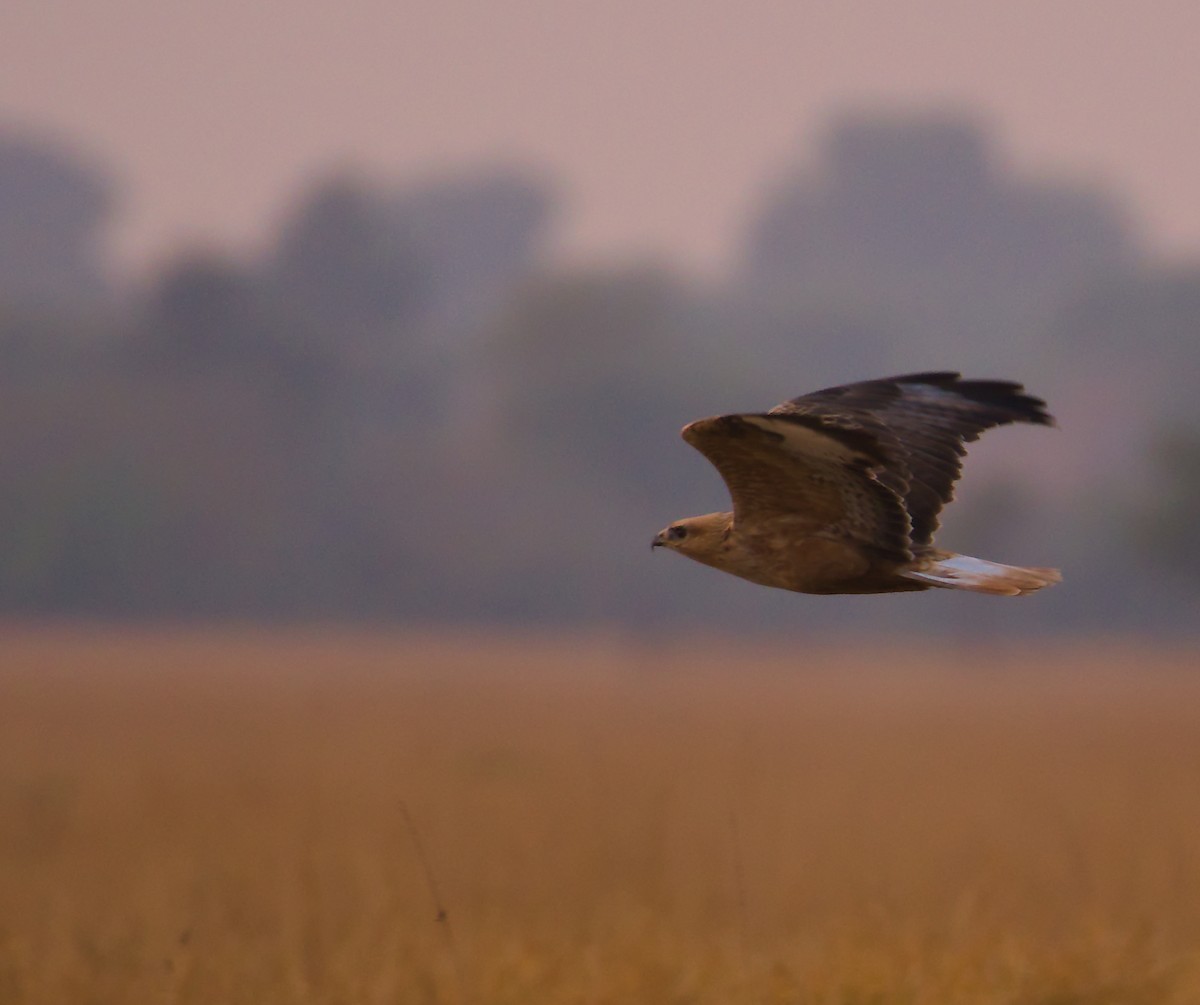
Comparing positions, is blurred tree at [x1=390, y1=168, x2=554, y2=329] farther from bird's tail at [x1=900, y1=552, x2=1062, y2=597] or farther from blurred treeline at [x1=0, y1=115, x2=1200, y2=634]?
bird's tail at [x1=900, y1=552, x2=1062, y2=597]

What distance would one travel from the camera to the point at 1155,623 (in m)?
66.9

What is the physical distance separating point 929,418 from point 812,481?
826mm

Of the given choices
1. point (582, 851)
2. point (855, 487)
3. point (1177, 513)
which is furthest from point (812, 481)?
point (1177, 513)

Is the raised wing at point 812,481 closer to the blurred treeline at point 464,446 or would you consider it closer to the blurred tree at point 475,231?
the blurred treeline at point 464,446

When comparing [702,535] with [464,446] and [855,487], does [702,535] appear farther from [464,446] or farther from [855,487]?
[464,446]

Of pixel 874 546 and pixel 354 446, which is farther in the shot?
pixel 354 446

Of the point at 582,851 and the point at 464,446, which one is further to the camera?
the point at 464,446

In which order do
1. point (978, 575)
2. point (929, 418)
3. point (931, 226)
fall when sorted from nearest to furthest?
point (978, 575), point (929, 418), point (931, 226)

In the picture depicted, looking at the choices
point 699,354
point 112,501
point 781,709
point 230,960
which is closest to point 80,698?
point 781,709

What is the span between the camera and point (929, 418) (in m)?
7.62

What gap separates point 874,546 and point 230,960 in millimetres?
4600

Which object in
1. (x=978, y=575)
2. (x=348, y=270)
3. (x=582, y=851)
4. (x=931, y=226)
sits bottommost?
(x=582, y=851)

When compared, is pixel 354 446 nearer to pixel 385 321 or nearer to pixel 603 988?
pixel 385 321

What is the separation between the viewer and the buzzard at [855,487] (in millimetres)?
6797
